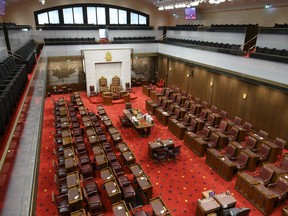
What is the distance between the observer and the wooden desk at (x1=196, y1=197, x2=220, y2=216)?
236 inches

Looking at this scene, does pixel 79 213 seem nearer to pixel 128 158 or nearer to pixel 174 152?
pixel 128 158

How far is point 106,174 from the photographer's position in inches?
293

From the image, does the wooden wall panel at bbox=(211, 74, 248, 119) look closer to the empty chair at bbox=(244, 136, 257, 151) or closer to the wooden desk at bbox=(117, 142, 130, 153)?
the empty chair at bbox=(244, 136, 257, 151)

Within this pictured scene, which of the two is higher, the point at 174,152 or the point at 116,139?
the point at 116,139

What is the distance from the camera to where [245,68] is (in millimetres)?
11438

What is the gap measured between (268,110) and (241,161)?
377 cm

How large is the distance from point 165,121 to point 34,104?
7150mm

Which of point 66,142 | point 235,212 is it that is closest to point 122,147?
point 66,142

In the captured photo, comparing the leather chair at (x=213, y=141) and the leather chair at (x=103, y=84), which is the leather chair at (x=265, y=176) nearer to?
the leather chair at (x=213, y=141)

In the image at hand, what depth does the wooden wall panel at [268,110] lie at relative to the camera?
10004 millimetres

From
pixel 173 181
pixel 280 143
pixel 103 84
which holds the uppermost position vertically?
pixel 103 84

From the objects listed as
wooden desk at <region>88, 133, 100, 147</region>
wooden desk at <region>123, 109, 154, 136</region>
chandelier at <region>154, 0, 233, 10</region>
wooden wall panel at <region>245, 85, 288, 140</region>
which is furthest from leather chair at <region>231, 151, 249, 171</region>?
chandelier at <region>154, 0, 233, 10</region>

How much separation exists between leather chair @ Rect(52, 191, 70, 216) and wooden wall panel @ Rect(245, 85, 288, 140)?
30.9 ft

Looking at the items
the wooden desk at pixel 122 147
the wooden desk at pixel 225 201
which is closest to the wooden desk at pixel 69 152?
the wooden desk at pixel 122 147
